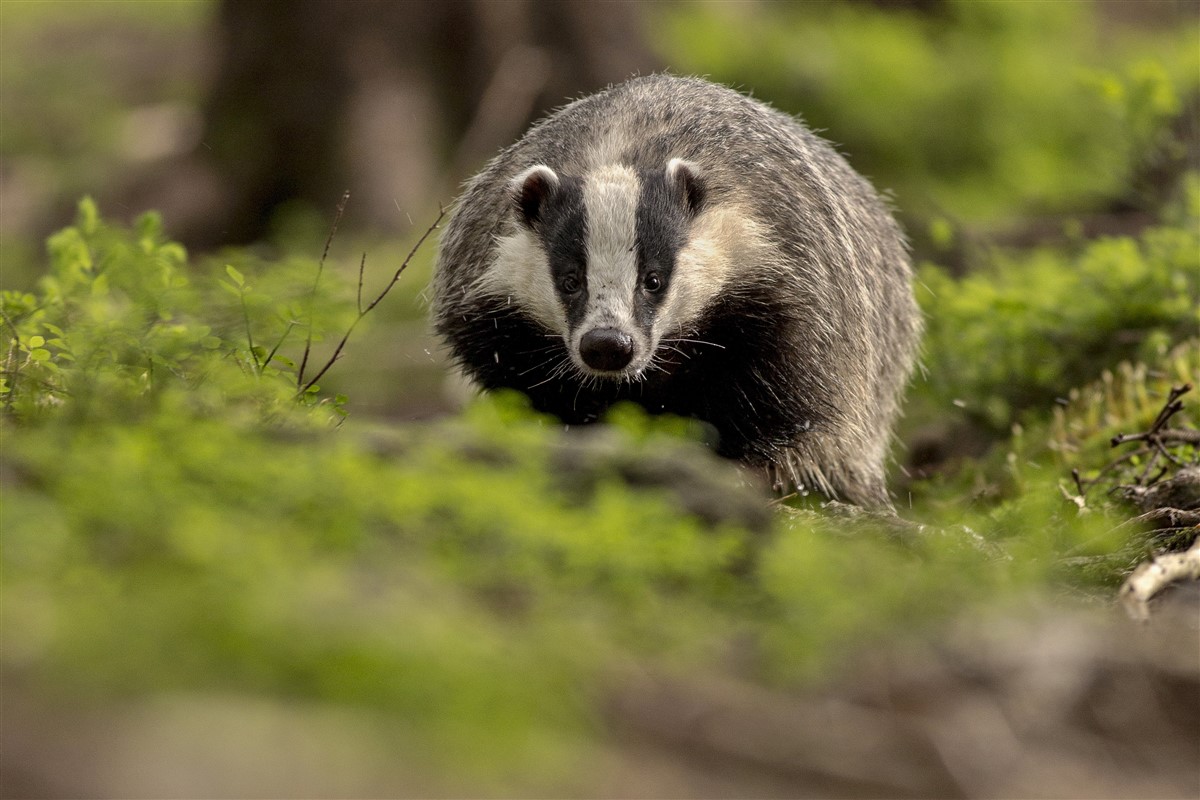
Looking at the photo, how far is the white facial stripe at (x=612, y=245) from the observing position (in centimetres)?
466

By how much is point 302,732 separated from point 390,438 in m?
1.08

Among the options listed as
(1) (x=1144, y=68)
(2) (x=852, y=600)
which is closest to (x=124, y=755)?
(2) (x=852, y=600)

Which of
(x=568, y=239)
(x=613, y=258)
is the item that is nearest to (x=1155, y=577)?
(x=613, y=258)

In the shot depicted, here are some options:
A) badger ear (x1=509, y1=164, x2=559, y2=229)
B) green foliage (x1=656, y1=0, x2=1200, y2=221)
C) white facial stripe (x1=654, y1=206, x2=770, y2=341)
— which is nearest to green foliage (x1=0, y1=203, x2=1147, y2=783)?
white facial stripe (x1=654, y1=206, x2=770, y2=341)

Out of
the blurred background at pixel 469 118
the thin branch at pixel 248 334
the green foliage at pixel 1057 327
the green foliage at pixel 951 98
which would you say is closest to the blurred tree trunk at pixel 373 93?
the blurred background at pixel 469 118

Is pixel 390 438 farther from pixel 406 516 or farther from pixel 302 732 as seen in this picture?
pixel 302 732

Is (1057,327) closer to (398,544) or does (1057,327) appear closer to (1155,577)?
(1155,577)

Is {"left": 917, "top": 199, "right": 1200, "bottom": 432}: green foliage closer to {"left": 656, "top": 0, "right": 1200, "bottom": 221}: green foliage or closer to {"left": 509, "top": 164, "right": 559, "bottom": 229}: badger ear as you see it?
{"left": 509, "top": 164, "right": 559, "bottom": 229}: badger ear

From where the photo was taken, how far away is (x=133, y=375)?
12.5 feet

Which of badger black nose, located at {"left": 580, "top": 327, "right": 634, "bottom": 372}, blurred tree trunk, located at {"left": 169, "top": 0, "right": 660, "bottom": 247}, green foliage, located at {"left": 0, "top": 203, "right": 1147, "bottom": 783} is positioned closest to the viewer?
green foliage, located at {"left": 0, "top": 203, "right": 1147, "bottom": 783}

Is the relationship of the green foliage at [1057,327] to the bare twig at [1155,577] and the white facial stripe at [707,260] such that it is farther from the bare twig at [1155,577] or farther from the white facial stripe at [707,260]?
the bare twig at [1155,577]

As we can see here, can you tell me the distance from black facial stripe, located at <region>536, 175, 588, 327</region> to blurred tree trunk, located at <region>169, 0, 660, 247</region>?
19.6 feet

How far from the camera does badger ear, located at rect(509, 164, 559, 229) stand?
4.87 m

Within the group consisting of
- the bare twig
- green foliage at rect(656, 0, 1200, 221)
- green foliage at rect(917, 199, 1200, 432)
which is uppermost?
green foliage at rect(656, 0, 1200, 221)
